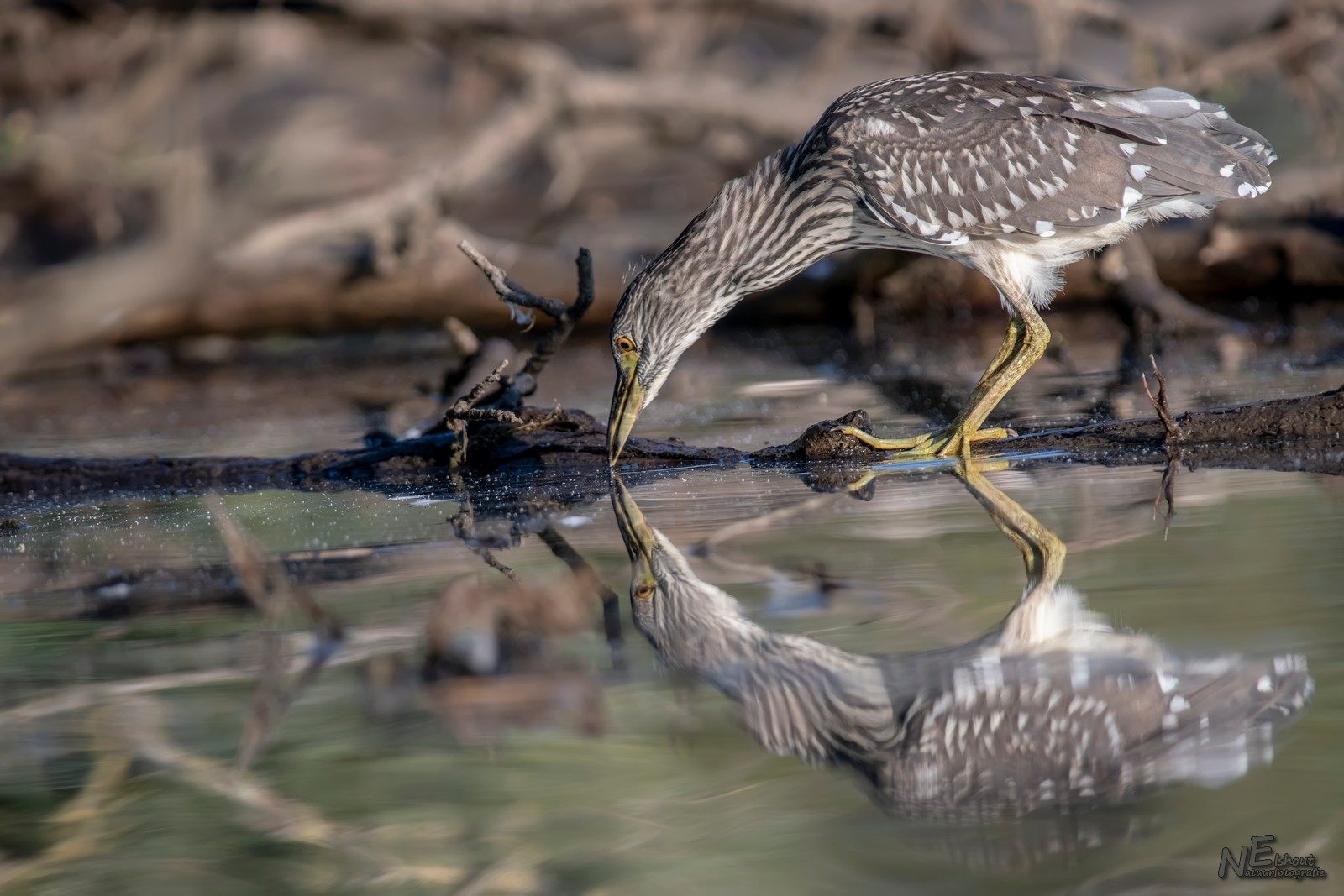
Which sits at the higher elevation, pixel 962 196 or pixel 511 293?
pixel 962 196

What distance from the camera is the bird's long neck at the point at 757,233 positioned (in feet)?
20.4

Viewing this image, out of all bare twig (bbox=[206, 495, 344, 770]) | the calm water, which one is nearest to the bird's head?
the calm water

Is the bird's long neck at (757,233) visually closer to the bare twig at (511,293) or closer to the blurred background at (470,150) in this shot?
the bare twig at (511,293)

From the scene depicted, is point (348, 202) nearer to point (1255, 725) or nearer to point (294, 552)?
point (294, 552)

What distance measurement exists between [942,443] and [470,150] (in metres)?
6.03

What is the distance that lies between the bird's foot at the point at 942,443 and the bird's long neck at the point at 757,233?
0.99 metres

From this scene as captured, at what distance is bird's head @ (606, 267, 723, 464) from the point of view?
19.6ft

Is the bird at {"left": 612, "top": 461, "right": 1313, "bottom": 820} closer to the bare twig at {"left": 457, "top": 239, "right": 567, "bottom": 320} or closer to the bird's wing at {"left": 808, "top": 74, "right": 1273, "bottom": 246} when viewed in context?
the bare twig at {"left": 457, "top": 239, "right": 567, "bottom": 320}

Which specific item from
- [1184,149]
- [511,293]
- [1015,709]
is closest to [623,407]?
[511,293]

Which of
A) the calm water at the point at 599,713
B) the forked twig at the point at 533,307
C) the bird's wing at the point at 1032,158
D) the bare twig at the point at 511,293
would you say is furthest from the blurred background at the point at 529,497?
the bird's wing at the point at 1032,158

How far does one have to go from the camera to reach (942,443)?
5.73m

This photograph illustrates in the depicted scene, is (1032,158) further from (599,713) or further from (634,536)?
(599,713)

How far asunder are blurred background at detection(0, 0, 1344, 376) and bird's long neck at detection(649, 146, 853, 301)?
4.00 m

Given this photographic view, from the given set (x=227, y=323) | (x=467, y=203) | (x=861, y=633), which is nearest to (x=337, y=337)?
(x=227, y=323)
